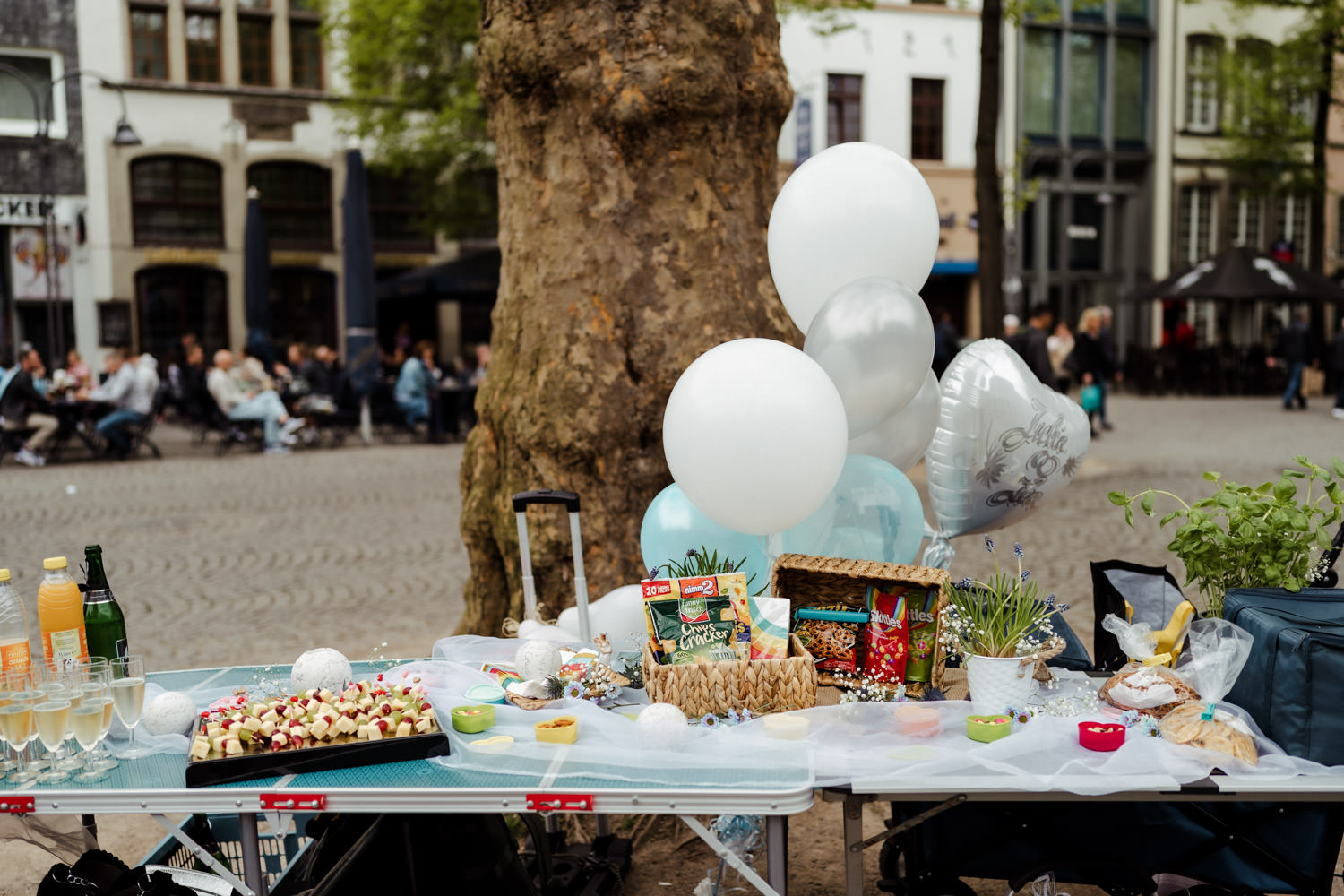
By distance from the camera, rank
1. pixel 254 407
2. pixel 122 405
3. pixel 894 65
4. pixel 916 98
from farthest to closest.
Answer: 1. pixel 916 98
2. pixel 894 65
3. pixel 254 407
4. pixel 122 405

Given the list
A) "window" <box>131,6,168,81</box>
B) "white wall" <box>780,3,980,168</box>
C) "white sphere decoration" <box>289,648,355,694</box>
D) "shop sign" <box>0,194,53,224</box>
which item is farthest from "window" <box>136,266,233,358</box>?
"white sphere decoration" <box>289,648,355,694</box>

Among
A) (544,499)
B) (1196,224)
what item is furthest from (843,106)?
(544,499)

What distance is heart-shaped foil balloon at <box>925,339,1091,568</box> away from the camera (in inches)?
123

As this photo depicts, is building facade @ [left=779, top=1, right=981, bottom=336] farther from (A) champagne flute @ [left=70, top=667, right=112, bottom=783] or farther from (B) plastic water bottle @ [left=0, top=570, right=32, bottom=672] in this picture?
(A) champagne flute @ [left=70, top=667, right=112, bottom=783]

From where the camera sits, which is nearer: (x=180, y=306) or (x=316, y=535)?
(x=316, y=535)

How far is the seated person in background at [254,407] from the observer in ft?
47.7

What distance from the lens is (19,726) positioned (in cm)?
233

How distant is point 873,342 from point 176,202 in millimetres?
24400

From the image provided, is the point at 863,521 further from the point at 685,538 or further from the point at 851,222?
the point at 851,222

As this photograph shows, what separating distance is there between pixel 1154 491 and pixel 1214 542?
0.59 ft

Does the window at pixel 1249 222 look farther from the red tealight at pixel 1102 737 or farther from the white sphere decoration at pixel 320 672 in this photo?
the white sphere decoration at pixel 320 672

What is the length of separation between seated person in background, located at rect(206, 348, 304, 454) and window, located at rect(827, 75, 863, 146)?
15877 mm

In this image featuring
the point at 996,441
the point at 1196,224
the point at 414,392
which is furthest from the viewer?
the point at 1196,224

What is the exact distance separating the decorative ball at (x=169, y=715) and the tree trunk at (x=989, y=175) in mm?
8681
